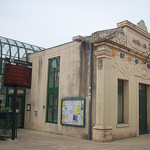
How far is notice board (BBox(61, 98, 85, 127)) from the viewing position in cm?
1066

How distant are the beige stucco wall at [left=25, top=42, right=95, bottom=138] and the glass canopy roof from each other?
80cm

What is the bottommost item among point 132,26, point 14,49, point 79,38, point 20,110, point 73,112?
point 20,110

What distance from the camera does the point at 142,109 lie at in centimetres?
1309

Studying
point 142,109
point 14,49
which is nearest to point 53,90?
point 14,49

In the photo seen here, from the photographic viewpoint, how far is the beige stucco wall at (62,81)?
11053 millimetres

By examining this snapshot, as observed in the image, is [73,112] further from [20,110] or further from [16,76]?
[20,110]

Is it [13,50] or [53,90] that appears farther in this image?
[13,50]

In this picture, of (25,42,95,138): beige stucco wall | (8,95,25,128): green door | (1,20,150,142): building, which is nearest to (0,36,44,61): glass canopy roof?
(25,42,95,138): beige stucco wall

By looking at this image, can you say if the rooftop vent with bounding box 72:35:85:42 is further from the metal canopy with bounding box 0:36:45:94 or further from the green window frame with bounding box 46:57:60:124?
the metal canopy with bounding box 0:36:45:94

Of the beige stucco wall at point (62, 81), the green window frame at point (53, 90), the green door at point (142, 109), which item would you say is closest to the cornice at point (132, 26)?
the beige stucco wall at point (62, 81)

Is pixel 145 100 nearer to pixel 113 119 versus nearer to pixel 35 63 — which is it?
pixel 113 119

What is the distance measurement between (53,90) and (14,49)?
4783mm

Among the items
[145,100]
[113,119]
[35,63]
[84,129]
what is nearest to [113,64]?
[113,119]

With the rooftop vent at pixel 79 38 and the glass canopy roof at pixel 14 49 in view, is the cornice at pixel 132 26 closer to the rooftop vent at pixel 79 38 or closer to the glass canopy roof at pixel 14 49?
the rooftop vent at pixel 79 38
